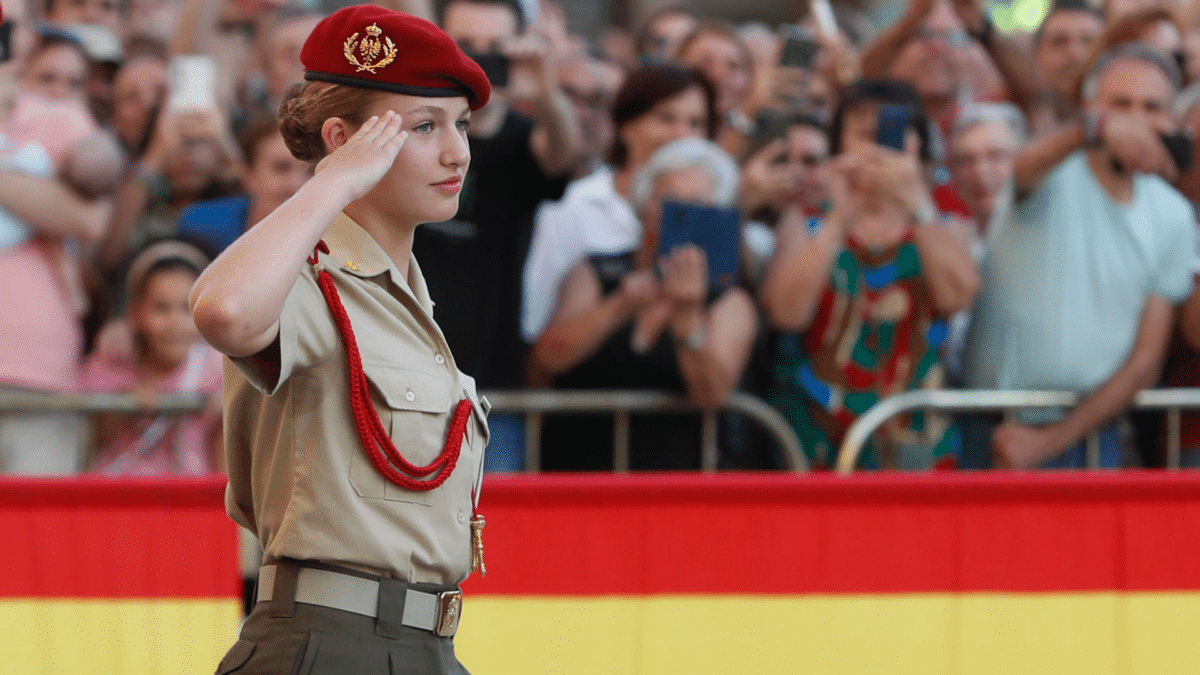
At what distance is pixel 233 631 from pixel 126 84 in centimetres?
265

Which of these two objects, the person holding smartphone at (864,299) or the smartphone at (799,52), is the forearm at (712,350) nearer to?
the person holding smartphone at (864,299)

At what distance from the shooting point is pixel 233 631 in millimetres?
3791

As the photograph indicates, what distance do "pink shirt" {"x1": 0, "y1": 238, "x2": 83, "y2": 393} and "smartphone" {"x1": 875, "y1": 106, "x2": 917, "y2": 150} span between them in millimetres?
2814

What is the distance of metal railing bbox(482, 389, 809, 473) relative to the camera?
15.8 ft

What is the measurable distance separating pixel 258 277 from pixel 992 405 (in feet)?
11.4

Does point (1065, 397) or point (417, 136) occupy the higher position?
point (417, 136)

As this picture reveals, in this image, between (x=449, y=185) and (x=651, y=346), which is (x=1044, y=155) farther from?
(x=449, y=185)

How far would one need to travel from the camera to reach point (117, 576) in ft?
12.4

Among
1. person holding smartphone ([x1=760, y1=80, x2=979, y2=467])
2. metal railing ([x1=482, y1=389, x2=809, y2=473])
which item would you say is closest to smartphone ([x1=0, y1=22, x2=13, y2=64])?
metal railing ([x1=482, y1=389, x2=809, y2=473])

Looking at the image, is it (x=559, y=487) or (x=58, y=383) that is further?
(x=58, y=383)

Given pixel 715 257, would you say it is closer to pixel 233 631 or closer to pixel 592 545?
pixel 592 545

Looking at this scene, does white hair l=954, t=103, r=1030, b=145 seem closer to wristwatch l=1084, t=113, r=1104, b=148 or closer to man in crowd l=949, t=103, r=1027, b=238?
man in crowd l=949, t=103, r=1027, b=238

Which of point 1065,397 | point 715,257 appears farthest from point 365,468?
point 1065,397

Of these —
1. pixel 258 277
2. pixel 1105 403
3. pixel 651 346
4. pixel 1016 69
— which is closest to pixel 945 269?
pixel 1105 403
